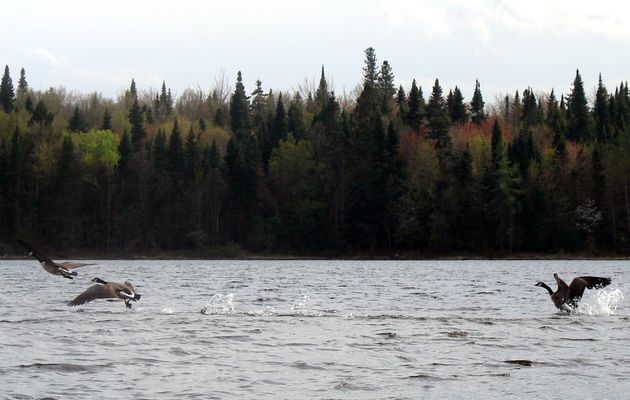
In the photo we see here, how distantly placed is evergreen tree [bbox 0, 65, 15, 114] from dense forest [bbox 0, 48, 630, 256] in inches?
1033

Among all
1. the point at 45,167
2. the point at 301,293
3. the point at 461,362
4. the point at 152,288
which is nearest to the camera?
the point at 461,362

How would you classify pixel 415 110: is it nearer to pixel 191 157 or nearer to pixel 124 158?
pixel 191 157

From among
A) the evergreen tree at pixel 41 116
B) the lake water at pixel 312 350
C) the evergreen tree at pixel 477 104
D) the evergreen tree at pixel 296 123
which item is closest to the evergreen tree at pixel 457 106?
the evergreen tree at pixel 477 104

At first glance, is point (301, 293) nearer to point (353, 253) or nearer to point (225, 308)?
point (225, 308)

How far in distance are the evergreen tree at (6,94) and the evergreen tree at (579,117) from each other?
89.7 meters

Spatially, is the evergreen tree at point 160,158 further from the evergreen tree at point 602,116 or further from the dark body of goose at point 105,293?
the dark body of goose at point 105,293

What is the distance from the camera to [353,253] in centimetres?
11400

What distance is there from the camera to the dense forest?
111938 millimetres

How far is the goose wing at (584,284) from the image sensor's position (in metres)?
27.8

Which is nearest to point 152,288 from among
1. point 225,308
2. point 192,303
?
point 192,303

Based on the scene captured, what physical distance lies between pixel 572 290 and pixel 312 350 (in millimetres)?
10341

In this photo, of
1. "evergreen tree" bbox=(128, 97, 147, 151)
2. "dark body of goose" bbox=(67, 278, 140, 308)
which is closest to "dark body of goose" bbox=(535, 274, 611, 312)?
"dark body of goose" bbox=(67, 278, 140, 308)

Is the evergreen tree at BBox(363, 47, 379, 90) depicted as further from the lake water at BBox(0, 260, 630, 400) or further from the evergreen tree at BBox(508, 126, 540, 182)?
the lake water at BBox(0, 260, 630, 400)

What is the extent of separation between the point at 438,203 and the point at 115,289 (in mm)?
88062
